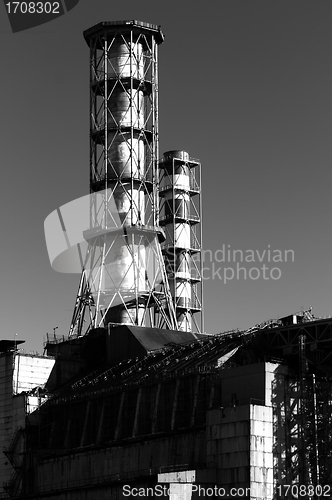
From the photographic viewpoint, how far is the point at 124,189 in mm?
111125

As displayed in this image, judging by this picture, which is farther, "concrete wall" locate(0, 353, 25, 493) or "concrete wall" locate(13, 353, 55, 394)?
"concrete wall" locate(13, 353, 55, 394)

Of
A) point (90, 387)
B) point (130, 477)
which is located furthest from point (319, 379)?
point (90, 387)

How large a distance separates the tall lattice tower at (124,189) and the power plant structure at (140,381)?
0.14 meters

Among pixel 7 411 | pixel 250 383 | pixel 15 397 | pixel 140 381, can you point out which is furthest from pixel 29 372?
pixel 250 383

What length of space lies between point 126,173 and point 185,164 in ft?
81.6

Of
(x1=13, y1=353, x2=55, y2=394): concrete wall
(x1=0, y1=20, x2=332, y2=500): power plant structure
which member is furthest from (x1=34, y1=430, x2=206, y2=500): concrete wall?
(x1=13, y1=353, x2=55, y2=394): concrete wall

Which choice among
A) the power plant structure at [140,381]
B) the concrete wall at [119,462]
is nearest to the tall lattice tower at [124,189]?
the power plant structure at [140,381]

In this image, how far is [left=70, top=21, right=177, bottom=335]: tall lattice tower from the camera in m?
108

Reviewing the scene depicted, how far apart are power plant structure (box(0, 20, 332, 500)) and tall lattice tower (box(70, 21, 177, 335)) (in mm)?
143

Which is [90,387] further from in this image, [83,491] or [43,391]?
[83,491]

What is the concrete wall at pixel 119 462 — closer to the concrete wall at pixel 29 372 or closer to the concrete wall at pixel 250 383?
the concrete wall at pixel 250 383

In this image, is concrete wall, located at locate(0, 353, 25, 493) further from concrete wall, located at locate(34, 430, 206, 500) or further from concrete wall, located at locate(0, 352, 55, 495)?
concrete wall, located at locate(34, 430, 206, 500)

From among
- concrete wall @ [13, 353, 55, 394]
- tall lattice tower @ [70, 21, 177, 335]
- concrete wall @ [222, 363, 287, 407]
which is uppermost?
tall lattice tower @ [70, 21, 177, 335]

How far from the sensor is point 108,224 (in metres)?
110
